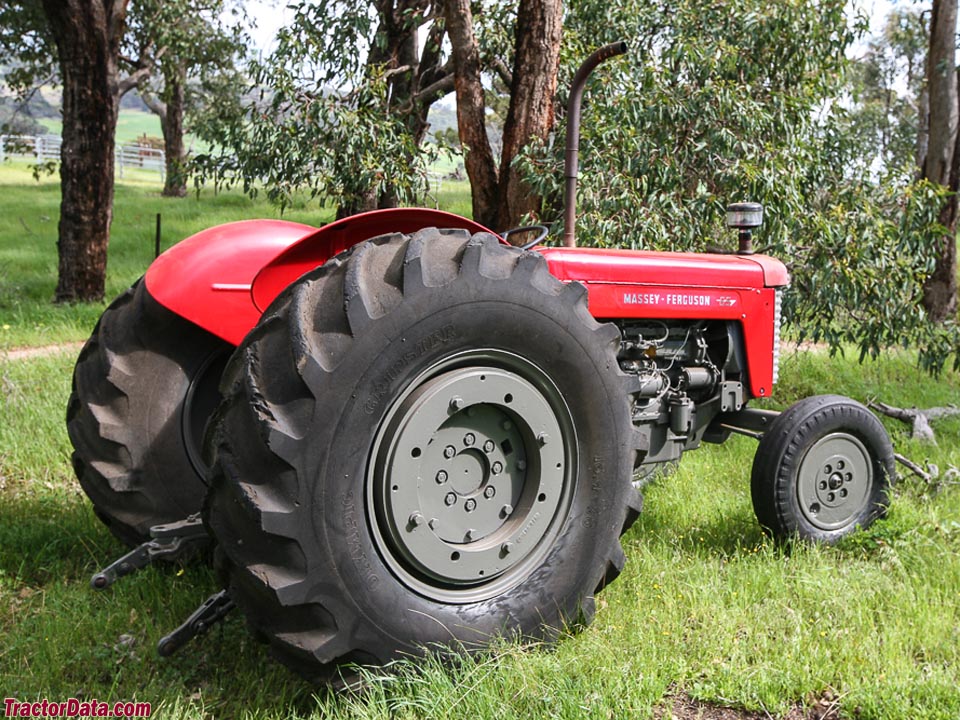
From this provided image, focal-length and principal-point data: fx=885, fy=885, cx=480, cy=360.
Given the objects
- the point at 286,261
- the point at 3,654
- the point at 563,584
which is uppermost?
the point at 286,261

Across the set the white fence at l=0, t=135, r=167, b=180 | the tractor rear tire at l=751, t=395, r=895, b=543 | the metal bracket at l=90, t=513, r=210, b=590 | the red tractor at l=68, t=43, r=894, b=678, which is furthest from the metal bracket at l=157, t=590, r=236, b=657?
the white fence at l=0, t=135, r=167, b=180

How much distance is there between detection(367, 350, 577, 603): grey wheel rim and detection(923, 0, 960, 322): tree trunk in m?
8.81

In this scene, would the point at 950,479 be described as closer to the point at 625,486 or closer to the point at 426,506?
the point at 625,486

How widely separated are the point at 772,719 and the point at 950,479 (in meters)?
2.89

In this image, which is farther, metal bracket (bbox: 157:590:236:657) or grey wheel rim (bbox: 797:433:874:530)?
grey wheel rim (bbox: 797:433:874:530)

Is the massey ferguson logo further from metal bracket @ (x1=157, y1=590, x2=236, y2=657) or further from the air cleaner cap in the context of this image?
metal bracket @ (x1=157, y1=590, x2=236, y2=657)

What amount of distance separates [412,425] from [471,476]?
0.32m

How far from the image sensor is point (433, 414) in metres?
2.61

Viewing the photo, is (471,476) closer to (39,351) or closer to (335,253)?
(335,253)

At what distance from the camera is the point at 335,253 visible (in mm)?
3111

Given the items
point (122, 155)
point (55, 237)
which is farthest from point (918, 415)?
point (122, 155)

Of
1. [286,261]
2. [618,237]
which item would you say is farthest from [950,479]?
[286,261]

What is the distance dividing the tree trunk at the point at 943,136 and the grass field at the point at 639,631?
6.23m

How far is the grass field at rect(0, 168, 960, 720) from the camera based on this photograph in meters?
2.63
